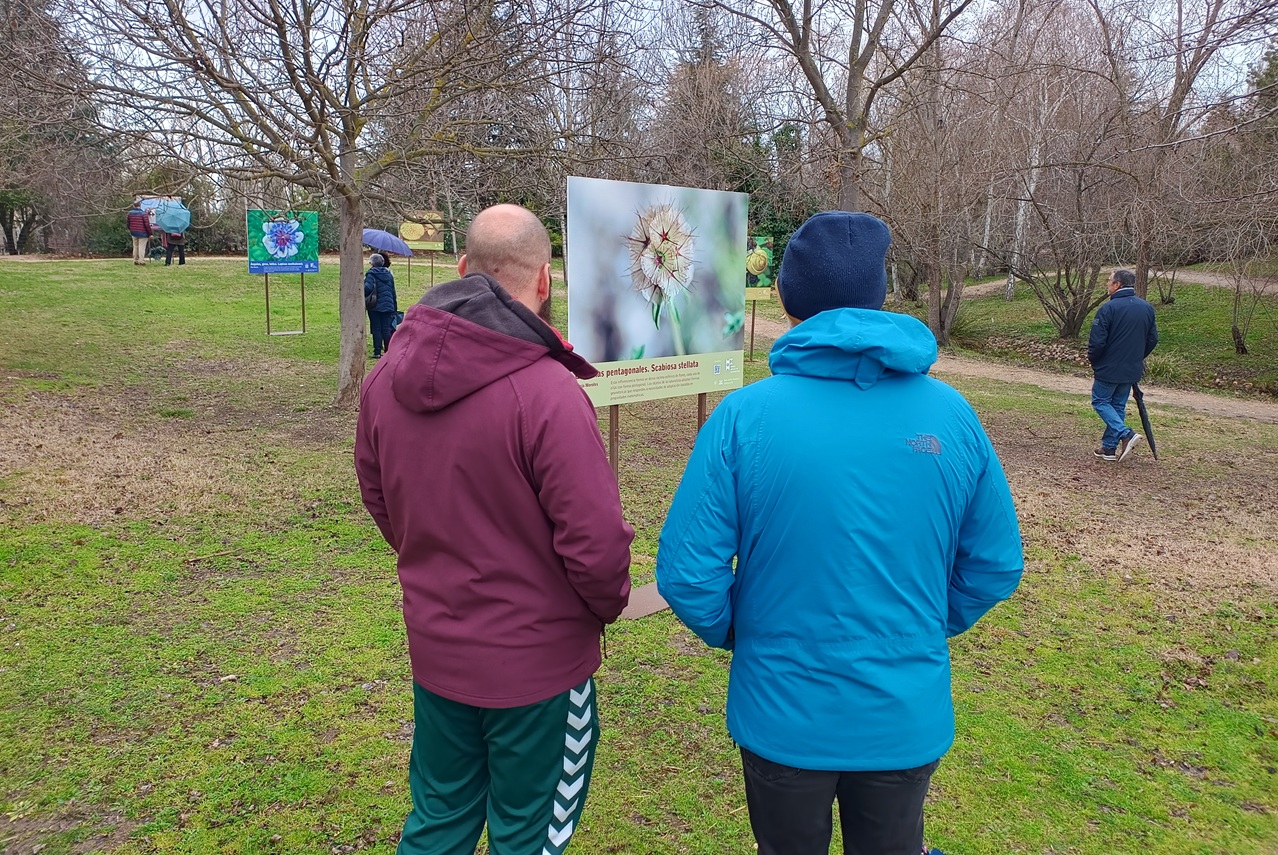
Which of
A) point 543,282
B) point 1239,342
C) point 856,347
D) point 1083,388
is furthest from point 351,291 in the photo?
point 1239,342

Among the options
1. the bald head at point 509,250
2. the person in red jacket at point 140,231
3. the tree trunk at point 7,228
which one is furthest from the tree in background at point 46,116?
the tree trunk at point 7,228

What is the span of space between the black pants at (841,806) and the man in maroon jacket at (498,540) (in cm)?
51

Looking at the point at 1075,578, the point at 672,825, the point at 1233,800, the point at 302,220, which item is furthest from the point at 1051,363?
the point at 672,825

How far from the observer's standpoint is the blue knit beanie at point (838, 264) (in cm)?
179

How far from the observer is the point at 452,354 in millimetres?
1825

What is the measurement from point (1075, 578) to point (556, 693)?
4.57 m

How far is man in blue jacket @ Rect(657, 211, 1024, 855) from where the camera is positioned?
5.50ft

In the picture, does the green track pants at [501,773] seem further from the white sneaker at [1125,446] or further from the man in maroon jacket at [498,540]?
the white sneaker at [1125,446]

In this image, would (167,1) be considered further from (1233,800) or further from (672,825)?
(1233,800)

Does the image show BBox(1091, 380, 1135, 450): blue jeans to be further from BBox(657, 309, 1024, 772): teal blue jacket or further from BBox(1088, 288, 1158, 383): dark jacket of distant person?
BBox(657, 309, 1024, 772): teal blue jacket

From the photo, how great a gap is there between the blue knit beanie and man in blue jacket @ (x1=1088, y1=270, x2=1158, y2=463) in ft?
23.2

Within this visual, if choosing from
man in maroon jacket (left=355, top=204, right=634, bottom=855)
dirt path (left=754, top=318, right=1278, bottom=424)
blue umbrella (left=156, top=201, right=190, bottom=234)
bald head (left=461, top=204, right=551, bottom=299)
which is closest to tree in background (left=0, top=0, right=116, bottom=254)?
bald head (left=461, top=204, right=551, bottom=299)

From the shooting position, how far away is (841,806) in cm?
179

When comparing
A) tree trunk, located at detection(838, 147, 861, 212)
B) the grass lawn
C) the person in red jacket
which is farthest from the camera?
the person in red jacket
